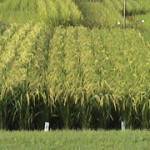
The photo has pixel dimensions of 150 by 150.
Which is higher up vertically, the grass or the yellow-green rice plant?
the yellow-green rice plant

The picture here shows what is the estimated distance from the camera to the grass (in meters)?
5.34

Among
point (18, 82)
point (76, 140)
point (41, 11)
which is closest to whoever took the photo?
point (76, 140)

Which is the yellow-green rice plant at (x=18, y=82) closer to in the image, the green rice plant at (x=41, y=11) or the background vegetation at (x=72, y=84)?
the background vegetation at (x=72, y=84)

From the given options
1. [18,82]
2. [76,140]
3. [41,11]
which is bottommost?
[76,140]

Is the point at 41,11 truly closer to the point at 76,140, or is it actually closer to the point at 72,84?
the point at 72,84

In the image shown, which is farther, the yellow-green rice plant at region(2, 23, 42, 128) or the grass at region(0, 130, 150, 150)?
the yellow-green rice plant at region(2, 23, 42, 128)

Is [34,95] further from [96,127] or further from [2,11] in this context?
[2,11]

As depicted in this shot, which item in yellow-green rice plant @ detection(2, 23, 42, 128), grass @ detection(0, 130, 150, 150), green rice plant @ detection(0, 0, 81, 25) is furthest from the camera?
green rice plant @ detection(0, 0, 81, 25)

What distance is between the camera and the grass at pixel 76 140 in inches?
210

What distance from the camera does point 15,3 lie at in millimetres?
23547

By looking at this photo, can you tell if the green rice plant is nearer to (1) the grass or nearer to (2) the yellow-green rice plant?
(2) the yellow-green rice plant

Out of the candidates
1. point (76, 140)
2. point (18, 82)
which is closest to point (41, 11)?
point (18, 82)

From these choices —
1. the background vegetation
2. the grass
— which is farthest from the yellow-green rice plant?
the grass

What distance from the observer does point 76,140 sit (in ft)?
18.5
